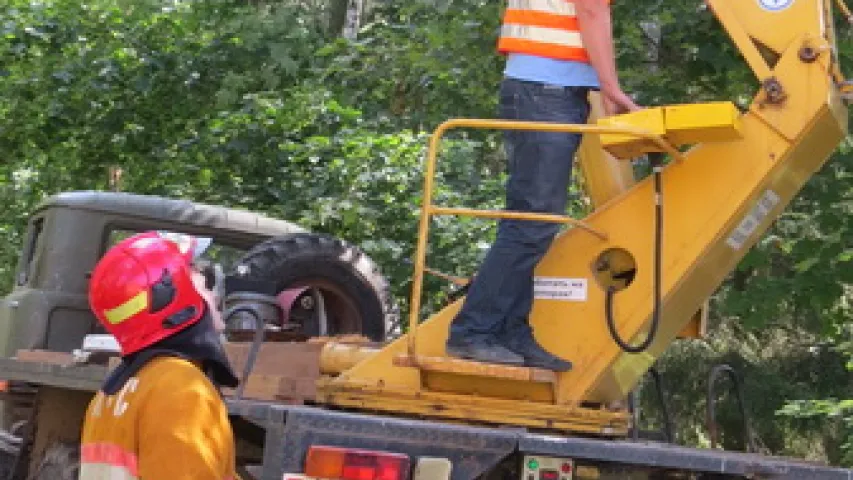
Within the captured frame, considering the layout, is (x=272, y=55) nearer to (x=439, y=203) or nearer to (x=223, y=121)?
(x=223, y=121)

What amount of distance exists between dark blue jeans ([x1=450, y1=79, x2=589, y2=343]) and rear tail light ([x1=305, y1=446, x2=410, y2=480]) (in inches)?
31.6

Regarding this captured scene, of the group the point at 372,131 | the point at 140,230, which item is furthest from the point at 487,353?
the point at 372,131

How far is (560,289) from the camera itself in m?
5.26

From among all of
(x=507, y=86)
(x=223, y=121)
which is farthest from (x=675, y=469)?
(x=223, y=121)

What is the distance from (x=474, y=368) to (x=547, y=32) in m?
1.32

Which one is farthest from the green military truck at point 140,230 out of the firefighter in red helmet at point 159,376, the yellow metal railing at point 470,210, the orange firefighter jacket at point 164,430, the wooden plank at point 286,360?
the orange firefighter jacket at point 164,430

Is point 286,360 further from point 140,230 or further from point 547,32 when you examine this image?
point 140,230

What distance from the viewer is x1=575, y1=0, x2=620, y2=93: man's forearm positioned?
5.20m

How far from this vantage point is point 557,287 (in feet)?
17.3

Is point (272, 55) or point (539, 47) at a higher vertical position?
point (272, 55)

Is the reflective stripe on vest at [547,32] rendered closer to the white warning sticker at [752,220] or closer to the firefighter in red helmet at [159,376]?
the white warning sticker at [752,220]

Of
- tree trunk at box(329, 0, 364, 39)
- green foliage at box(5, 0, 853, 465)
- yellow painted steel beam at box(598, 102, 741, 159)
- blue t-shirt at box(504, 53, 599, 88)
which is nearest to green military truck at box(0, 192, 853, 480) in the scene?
yellow painted steel beam at box(598, 102, 741, 159)

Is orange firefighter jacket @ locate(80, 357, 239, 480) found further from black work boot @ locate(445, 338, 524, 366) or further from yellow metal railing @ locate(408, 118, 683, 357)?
black work boot @ locate(445, 338, 524, 366)

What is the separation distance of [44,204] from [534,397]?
4.48 metres
